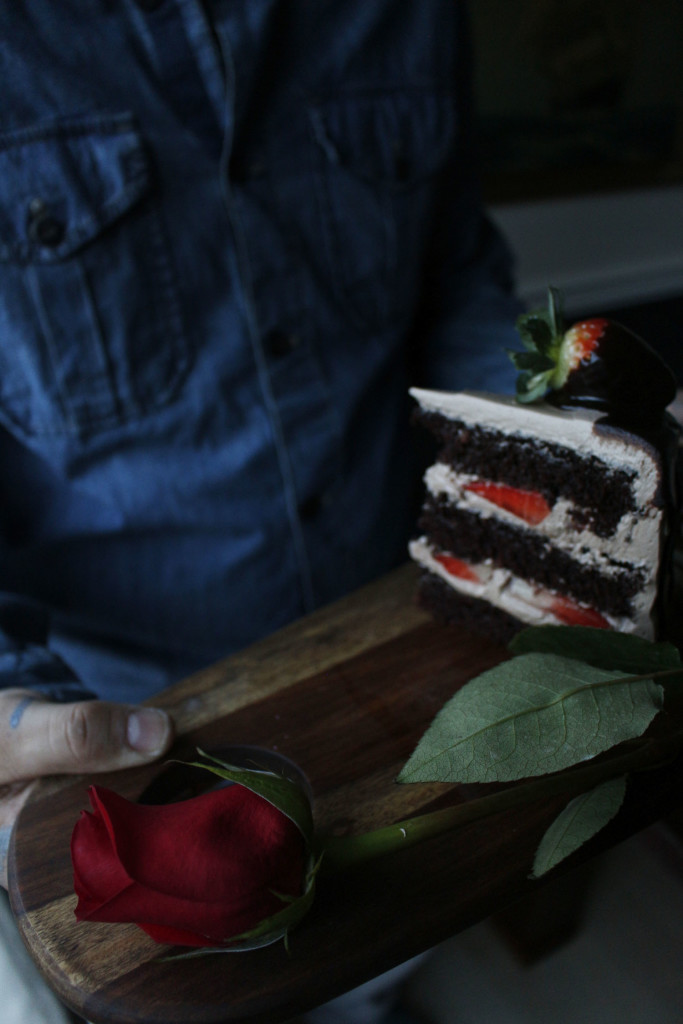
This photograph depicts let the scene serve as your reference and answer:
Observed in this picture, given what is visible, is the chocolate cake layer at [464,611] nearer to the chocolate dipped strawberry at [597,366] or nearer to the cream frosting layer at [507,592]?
the cream frosting layer at [507,592]

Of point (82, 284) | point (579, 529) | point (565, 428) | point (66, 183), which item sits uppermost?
point (66, 183)

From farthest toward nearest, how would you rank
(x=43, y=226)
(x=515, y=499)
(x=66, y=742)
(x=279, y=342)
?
(x=279, y=342)
(x=43, y=226)
(x=515, y=499)
(x=66, y=742)

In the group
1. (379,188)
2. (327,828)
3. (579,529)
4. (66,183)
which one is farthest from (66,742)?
(379,188)

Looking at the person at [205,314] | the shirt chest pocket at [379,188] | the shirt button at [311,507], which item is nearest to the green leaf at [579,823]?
the person at [205,314]

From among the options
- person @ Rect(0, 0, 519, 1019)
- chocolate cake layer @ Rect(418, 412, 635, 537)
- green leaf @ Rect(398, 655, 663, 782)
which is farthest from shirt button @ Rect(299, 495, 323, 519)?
green leaf @ Rect(398, 655, 663, 782)

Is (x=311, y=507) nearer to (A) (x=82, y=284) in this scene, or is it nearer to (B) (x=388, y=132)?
(A) (x=82, y=284)

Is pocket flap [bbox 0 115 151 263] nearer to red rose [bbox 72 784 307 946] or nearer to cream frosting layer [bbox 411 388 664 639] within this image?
cream frosting layer [bbox 411 388 664 639]
